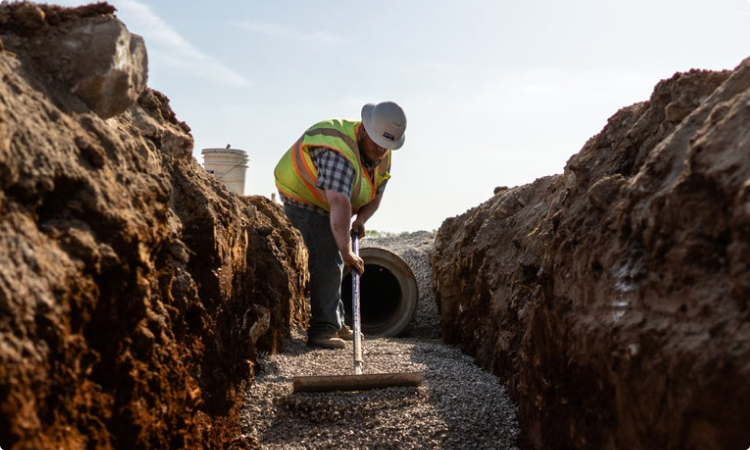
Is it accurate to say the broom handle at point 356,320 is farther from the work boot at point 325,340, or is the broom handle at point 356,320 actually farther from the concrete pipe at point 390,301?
the concrete pipe at point 390,301

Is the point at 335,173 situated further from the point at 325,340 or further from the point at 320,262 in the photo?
the point at 325,340

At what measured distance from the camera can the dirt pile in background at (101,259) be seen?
5.98 ft

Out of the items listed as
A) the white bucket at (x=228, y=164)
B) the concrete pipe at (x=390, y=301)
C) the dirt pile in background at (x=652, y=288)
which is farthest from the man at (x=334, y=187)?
the white bucket at (x=228, y=164)

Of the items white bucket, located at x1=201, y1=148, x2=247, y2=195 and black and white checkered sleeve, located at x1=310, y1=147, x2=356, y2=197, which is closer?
black and white checkered sleeve, located at x1=310, y1=147, x2=356, y2=197

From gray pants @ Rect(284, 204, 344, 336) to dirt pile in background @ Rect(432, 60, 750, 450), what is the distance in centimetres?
197

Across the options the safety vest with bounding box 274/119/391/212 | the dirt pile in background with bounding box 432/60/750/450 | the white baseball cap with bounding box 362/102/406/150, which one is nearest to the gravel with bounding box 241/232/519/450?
the dirt pile in background with bounding box 432/60/750/450

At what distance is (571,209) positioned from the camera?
3393 mm

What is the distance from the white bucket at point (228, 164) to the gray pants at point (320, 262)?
10.7ft

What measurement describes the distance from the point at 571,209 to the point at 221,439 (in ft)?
6.22

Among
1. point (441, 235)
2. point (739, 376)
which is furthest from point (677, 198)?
point (441, 235)

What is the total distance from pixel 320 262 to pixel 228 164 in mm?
3576

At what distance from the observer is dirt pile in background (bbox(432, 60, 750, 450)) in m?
1.86

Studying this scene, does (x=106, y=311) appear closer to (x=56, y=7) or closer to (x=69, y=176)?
(x=69, y=176)

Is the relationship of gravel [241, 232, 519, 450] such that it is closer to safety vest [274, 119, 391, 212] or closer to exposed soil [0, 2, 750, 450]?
exposed soil [0, 2, 750, 450]
